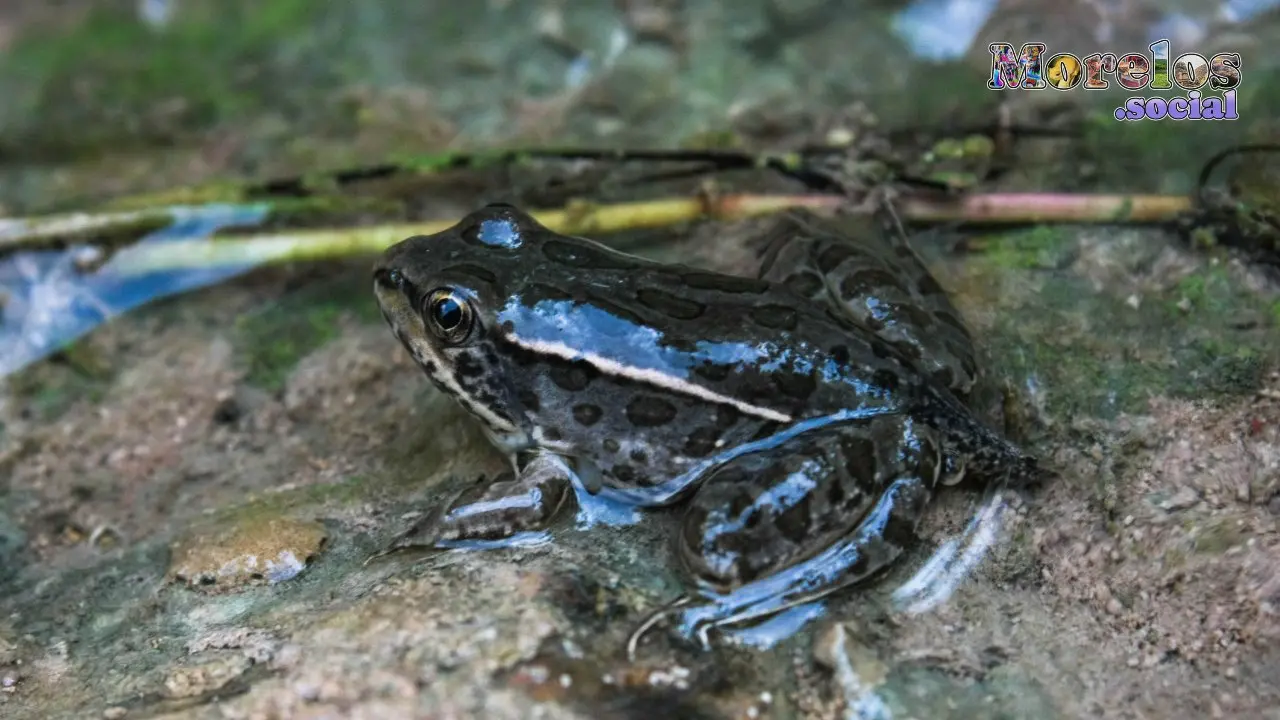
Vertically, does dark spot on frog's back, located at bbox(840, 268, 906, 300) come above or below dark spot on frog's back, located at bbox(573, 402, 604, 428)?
above

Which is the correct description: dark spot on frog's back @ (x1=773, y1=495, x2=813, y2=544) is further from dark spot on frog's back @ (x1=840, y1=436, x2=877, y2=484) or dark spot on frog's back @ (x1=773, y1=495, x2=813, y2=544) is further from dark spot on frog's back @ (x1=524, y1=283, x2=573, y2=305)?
dark spot on frog's back @ (x1=524, y1=283, x2=573, y2=305)

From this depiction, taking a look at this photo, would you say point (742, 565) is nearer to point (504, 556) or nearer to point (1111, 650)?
point (504, 556)

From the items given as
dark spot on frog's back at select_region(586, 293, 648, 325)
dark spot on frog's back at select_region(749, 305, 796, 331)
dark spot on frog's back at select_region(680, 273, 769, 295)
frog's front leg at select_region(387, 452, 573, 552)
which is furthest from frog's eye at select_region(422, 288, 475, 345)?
dark spot on frog's back at select_region(749, 305, 796, 331)

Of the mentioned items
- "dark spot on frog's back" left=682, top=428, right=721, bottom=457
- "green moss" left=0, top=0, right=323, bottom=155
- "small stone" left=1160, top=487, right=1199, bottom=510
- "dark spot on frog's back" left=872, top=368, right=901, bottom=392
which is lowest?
"small stone" left=1160, top=487, right=1199, bottom=510

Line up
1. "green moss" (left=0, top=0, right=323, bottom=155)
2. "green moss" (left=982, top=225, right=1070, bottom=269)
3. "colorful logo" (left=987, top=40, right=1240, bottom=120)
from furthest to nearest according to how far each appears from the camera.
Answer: "green moss" (left=0, top=0, right=323, bottom=155) < "colorful logo" (left=987, top=40, right=1240, bottom=120) < "green moss" (left=982, top=225, right=1070, bottom=269)

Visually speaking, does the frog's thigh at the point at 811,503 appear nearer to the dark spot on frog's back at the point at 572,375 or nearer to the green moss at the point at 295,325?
the dark spot on frog's back at the point at 572,375

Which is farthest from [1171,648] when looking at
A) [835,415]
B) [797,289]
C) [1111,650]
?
[797,289]
